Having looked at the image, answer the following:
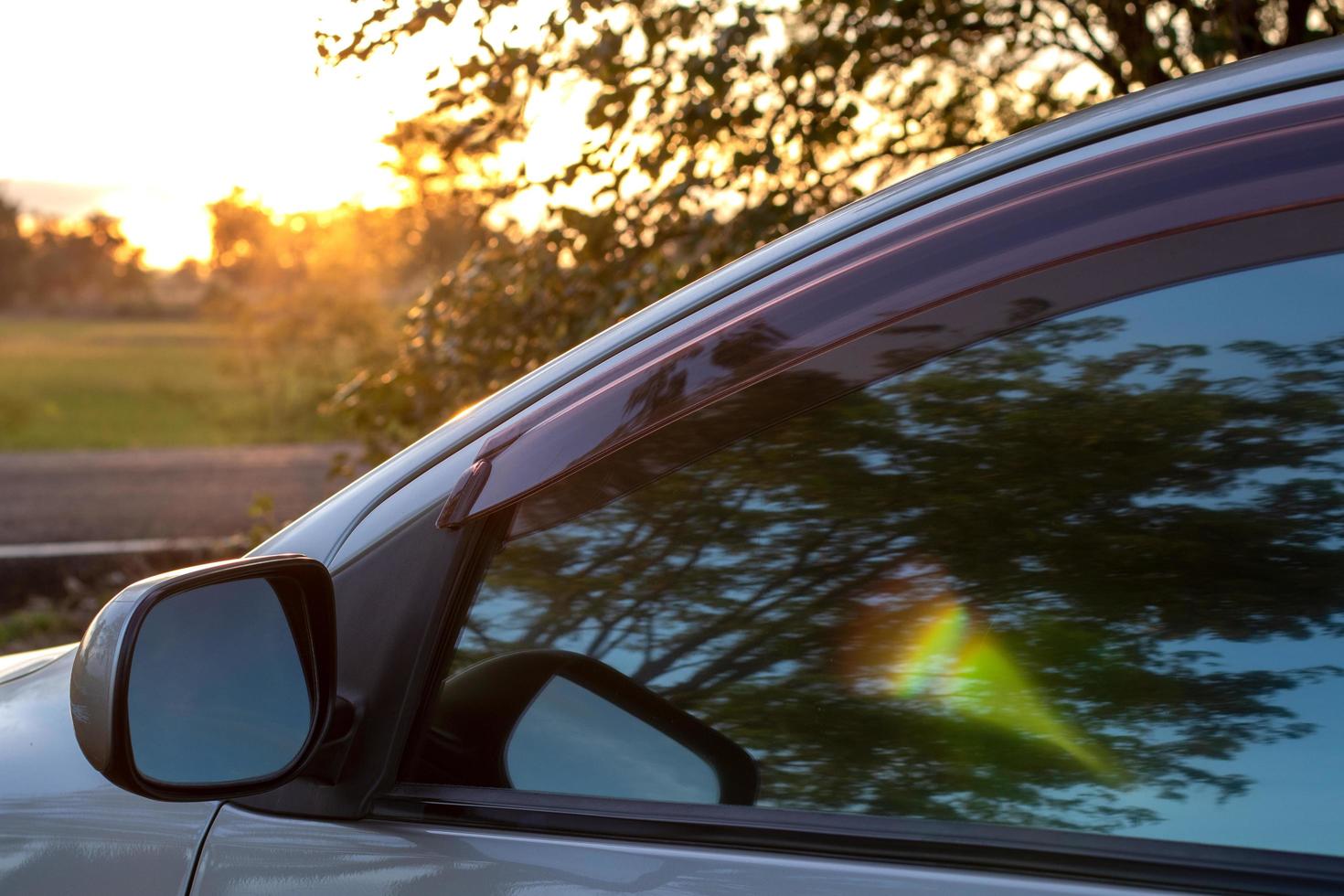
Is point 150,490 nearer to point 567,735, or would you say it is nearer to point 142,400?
point 567,735

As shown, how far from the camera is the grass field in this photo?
18.2 m

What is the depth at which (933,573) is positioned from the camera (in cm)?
115

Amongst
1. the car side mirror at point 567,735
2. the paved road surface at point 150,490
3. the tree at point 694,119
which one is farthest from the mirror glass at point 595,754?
the paved road surface at point 150,490

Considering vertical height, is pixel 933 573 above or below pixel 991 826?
above

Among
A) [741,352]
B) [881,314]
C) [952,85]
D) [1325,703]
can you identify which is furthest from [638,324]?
[952,85]

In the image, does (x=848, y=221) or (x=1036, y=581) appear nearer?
(x=1036, y=581)

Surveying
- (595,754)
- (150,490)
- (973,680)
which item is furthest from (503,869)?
(150,490)

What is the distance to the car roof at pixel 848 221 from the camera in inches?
44.4

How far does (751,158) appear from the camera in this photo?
3.44 metres

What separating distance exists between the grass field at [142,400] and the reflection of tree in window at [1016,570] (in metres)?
3.44

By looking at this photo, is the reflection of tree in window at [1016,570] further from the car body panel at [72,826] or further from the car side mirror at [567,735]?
the car body panel at [72,826]

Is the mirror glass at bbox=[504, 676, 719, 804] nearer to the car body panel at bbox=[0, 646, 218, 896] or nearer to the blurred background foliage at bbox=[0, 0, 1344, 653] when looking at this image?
the car body panel at bbox=[0, 646, 218, 896]

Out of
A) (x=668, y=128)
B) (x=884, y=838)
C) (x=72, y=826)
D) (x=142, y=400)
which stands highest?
(x=142, y=400)

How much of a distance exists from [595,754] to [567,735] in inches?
1.5
